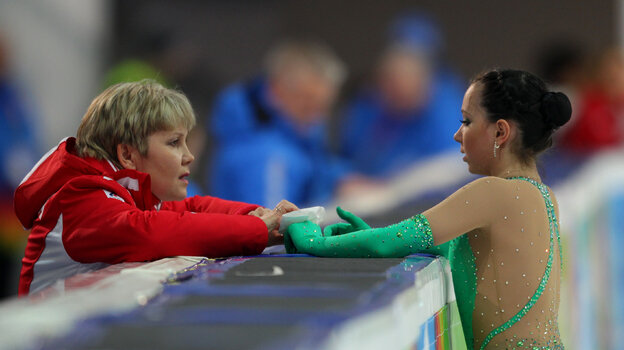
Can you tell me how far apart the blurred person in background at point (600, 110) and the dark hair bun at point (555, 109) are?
3739 mm

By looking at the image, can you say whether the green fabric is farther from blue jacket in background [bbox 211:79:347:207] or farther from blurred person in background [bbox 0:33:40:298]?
blue jacket in background [bbox 211:79:347:207]

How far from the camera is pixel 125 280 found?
3.11ft

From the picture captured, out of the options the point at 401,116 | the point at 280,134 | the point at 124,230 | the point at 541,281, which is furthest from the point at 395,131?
the point at 124,230

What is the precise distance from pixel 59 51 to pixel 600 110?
462 cm

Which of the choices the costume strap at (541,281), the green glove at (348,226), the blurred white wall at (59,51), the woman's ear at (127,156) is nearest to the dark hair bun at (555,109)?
the costume strap at (541,281)

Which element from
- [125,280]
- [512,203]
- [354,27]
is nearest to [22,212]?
[125,280]

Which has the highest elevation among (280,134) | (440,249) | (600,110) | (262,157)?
(600,110)

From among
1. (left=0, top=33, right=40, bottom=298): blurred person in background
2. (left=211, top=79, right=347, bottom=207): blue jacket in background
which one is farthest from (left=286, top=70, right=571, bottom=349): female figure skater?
(left=211, top=79, right=347, bottom=207): blue jacket in background

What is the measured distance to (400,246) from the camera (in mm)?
1343

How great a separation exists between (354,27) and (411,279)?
24.4ft

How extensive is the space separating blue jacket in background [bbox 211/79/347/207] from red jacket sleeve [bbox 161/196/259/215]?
2719 millimetres

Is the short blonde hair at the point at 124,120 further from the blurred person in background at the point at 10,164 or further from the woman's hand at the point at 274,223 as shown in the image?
the blurred person in background at the point at 10,164

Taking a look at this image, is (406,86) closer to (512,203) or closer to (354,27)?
(354,27)

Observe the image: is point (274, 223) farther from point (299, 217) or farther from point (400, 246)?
point (400, 246)
